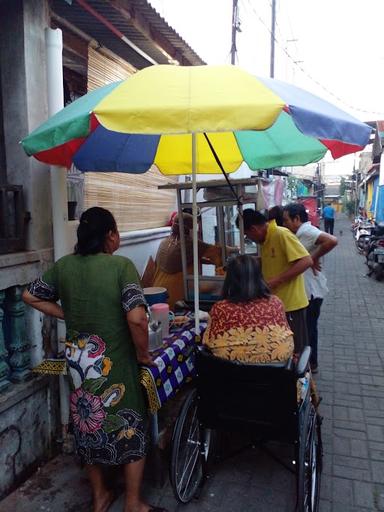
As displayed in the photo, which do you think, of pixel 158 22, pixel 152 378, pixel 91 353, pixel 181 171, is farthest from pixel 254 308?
pixel 158 22

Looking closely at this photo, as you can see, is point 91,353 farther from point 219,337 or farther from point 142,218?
point 142,218

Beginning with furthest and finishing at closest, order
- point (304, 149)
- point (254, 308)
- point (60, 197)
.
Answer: point (304, 149) < point (60, 197) < point (254, 308)

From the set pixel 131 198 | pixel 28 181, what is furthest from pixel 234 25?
pixel 28 181

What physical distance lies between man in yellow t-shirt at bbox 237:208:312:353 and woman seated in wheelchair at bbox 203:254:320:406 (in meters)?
1.01

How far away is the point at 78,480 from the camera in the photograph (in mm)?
2859

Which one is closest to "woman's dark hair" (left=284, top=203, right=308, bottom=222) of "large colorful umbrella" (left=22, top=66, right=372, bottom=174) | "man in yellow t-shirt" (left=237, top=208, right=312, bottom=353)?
"man in yellow t-shirt" (left=237, top=208, right=312, bottom=353)

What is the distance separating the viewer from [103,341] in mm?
2266

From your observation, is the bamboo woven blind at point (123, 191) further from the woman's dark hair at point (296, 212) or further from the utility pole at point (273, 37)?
the utility pole at point (273, 37)

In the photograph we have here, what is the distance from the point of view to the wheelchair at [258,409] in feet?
7.14

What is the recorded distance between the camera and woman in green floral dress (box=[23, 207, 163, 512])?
2.23 m

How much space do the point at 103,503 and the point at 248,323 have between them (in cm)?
135

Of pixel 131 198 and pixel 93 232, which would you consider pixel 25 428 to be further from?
pixel 131 198

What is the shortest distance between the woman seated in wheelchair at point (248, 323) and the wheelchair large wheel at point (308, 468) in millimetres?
193

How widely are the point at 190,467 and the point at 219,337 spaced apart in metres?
0.92
